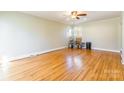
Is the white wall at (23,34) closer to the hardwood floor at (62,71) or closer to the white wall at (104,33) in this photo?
the hardwood floor at (62,71)

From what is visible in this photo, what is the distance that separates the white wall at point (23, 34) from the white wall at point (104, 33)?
2.59 metres

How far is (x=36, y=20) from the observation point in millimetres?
5984

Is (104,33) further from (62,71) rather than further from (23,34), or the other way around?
(62,71)

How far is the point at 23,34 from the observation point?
525 cm

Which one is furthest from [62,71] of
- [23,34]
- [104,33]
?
[104,33]

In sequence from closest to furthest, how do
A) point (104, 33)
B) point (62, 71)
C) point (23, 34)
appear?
1. point (62, 71)
2. point (23, 34)
3. point (104, 33)

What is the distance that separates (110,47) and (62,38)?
3.44 metres

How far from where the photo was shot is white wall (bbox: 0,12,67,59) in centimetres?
447

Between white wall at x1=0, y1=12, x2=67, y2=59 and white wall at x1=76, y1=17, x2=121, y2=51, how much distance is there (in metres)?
2.59

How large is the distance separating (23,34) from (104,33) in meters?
5.00

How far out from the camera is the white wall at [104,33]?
22.0 feet

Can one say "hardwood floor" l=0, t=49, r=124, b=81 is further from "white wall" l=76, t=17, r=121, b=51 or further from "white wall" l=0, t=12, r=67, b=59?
"white wall" l=76, t=17, r=121, b=51

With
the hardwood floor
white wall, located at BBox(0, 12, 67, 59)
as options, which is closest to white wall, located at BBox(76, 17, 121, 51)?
white wall, located at BBox(0, 12, 67, 59)

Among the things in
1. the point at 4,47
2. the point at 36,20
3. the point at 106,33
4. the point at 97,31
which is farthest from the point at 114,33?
the point at 4,47
